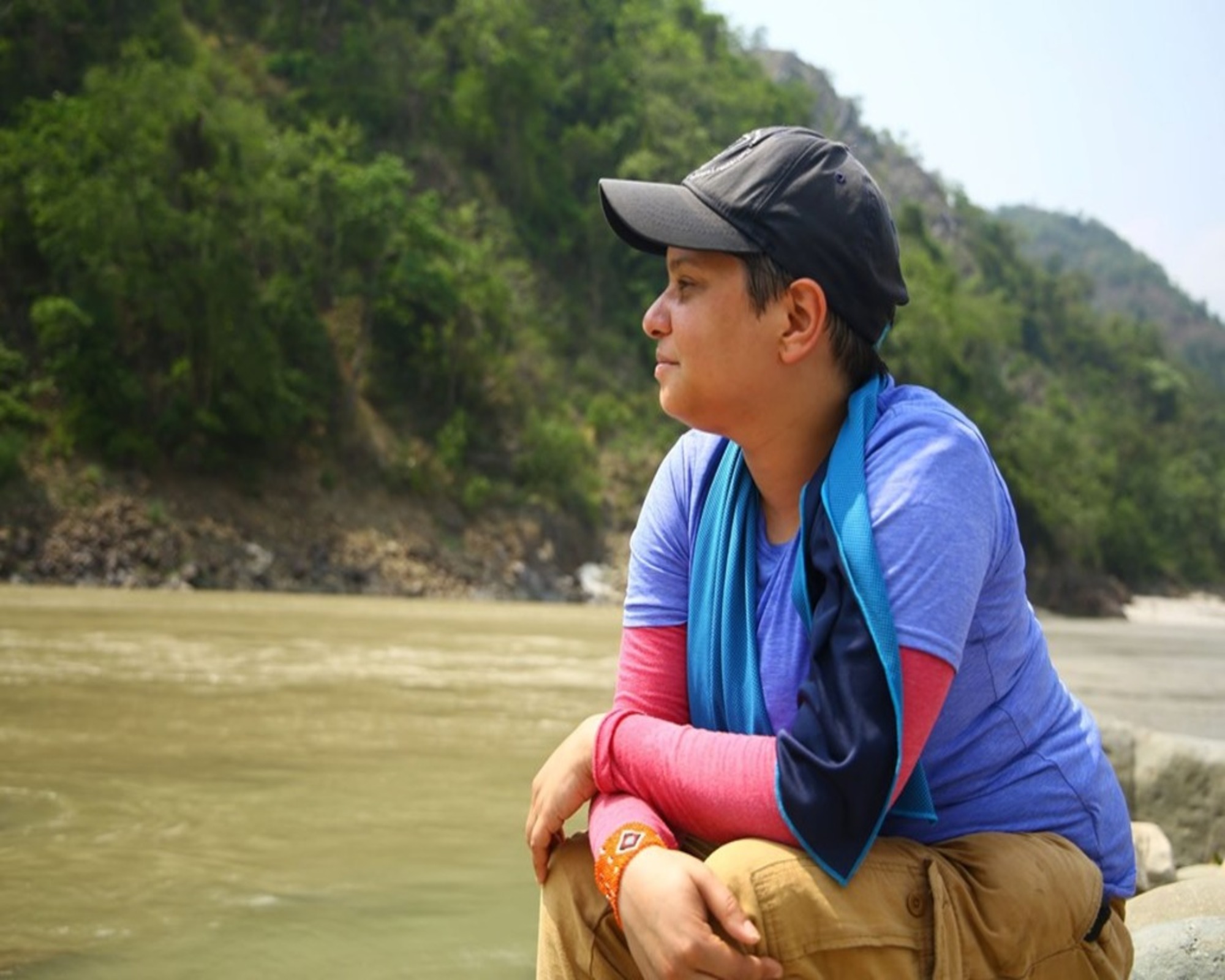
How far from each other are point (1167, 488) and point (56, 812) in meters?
60.5

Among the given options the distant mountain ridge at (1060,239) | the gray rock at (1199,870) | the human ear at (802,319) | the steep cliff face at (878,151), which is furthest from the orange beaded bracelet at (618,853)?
the steep cliff face at (878,151)

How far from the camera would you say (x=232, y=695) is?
7164 mm

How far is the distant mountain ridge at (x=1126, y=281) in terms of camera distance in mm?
132000

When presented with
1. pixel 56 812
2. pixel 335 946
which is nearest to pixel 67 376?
pixel 56 812

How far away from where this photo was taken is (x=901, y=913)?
56.2 inches

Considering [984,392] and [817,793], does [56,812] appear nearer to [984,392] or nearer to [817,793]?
[817,793]

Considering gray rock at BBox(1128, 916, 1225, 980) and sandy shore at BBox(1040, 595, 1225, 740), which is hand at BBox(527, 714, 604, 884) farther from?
sandy shore at BBox(1040, 595, 1225, 740)

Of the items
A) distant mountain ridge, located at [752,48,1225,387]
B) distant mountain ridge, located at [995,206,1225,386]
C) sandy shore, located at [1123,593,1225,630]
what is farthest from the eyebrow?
distant mountain ridge, located at [995,206,1225,386]

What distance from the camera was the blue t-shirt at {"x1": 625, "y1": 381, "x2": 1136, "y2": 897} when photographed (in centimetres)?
143

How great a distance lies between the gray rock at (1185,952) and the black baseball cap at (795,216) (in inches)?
41.1

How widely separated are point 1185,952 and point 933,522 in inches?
37.3

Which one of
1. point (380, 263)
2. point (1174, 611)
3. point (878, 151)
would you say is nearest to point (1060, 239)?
point (878, 151)

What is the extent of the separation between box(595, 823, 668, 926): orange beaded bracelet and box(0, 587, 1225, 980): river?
1233mm

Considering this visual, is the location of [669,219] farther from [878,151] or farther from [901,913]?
[878,151]
